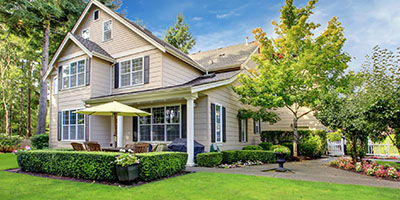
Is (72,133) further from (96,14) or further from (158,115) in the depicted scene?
(96,14)

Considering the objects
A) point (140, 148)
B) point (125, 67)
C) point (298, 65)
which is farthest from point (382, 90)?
point (125, 67)

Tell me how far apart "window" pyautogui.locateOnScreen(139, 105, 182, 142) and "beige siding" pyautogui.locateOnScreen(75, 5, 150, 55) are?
155 inches

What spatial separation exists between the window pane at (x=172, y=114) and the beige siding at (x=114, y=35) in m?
3.94

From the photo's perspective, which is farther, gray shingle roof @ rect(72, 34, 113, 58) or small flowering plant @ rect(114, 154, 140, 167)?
gray shingle roof @ rect(72, 34, 113, 58)

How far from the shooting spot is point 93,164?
7098 mm

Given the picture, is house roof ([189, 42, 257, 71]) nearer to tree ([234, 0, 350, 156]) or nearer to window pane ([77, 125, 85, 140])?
tree ([234, 0, 350, 156])

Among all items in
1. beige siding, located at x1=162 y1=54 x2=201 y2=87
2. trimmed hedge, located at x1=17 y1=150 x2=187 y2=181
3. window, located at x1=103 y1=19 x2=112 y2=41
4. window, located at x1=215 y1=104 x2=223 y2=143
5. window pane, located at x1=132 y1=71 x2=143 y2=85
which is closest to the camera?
trimmed hedge, located at x1=17 y1=150 x2=187 y2=181

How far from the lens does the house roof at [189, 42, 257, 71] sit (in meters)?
16.9

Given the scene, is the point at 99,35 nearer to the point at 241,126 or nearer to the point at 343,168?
the point at 241,126

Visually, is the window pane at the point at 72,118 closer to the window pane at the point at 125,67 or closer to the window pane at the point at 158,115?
the window pane at the point at 125,67

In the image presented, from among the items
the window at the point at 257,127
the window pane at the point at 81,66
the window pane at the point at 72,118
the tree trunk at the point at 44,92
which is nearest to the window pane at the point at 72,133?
the window pane at the point at 72,118

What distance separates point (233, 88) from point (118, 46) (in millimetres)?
7000

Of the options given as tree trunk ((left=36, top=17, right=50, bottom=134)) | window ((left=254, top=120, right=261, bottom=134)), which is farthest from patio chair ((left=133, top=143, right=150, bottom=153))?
tree trunk ((left=36, top=17, right=50, bottom=134))

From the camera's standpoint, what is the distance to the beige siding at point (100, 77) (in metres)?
13.6
